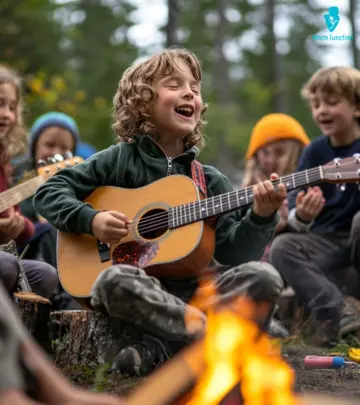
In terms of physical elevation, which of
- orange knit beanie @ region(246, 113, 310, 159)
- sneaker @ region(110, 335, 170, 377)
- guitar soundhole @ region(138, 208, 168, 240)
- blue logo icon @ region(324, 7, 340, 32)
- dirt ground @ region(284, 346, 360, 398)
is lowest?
dirt ground @ region(284, 346, 360, 398)

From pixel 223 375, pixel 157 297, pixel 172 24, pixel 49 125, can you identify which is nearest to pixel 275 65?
pixel 172 24

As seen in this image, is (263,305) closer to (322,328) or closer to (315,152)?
(322,328)

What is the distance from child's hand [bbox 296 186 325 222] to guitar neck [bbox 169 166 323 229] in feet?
2.97

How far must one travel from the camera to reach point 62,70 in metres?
16.6

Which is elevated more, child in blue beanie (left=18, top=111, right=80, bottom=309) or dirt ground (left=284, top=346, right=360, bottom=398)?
child in blue beanie (left=18, top=111, right=80, bottom=309)

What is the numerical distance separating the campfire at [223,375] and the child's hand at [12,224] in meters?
1.73

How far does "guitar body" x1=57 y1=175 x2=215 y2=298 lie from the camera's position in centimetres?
365

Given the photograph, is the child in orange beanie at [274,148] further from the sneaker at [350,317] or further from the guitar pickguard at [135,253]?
the guitar pickguard at [135,253]

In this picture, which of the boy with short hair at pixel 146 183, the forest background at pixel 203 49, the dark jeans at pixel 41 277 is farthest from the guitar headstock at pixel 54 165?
the forest background at pixel 203 49

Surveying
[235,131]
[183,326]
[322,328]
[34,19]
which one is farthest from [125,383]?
[235,131]

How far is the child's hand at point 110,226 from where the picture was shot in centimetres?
371

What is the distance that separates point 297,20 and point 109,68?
7.21 meters

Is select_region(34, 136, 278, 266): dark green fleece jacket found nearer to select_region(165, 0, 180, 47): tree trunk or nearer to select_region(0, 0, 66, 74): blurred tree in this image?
select_region(0, 0, 66, 74): blurred tree

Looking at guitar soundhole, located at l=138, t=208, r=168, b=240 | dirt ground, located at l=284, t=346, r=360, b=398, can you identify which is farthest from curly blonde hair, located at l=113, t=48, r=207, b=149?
dirt ground, located at l=284, t=346, r=360, b=398
